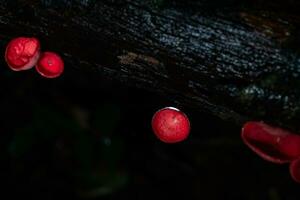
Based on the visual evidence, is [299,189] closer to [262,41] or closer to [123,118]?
[123,118]

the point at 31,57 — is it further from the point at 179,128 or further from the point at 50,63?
the point at 179,128

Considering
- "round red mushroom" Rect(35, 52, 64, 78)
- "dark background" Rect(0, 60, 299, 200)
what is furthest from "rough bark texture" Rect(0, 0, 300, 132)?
"dark background" Rect(0, 60, 299, 200)

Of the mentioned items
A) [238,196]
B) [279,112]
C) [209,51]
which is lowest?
[238,196]

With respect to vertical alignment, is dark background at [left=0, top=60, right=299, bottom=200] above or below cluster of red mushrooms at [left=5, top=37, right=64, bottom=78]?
below

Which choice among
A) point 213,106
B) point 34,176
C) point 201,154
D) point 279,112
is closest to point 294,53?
point 279,112

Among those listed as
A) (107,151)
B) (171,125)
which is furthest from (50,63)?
(107,151)

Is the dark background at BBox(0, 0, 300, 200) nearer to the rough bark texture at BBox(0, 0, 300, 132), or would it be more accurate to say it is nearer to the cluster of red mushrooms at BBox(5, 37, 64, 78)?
the cluster of red mushrooms at BBox(5, 37, 64, 78)
